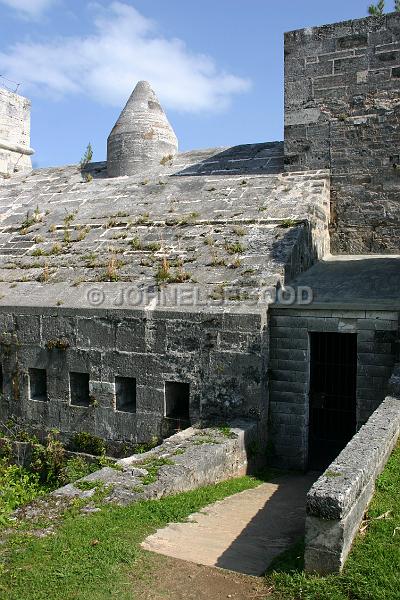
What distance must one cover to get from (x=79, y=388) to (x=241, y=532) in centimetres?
459

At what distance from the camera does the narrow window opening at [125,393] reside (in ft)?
30.0

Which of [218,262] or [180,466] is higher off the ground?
[218,262]

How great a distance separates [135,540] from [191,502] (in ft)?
4.07

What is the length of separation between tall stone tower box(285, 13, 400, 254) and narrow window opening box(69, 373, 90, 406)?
5.76 meters

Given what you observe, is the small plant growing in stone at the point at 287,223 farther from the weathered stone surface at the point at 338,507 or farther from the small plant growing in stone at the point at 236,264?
the weathered stone surface at the point at 338,507

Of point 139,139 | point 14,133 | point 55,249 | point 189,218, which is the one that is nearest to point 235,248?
point 189,218

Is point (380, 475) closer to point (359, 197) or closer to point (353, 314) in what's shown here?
point (353, 314)

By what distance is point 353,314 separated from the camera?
26.5 ft

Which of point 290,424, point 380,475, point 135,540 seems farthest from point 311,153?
point 135,540

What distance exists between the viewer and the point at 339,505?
4.29 meters

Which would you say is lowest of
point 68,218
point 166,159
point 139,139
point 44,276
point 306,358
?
point 306,358

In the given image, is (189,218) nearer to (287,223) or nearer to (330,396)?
(287,223)

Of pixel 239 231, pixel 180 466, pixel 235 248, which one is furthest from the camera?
pixel 239 231

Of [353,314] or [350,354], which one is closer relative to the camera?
[353,314]
